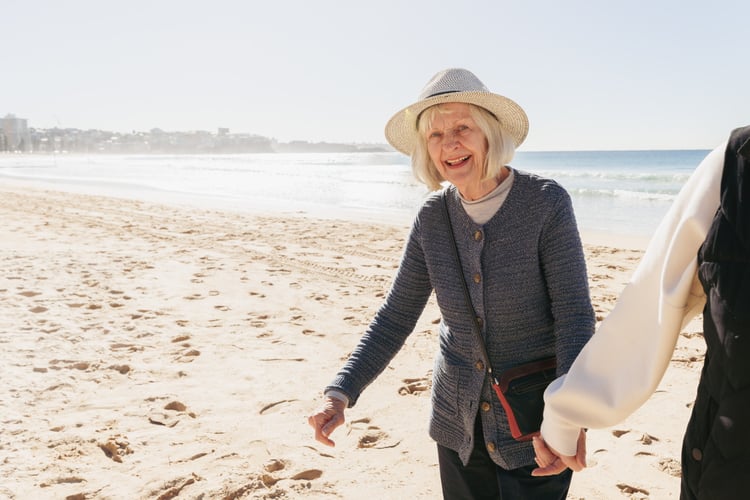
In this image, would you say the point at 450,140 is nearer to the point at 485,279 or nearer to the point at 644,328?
the point at 485,279

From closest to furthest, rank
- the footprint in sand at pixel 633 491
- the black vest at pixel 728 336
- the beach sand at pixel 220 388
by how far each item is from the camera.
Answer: the black vest at pixel 728 336 → the footprint in sand at pixel 633 491 → the beach sand at pixel 220 388

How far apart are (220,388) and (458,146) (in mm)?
2963

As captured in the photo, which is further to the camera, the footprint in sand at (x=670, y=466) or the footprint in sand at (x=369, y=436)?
the footprint in sand at (x=369, y=436)

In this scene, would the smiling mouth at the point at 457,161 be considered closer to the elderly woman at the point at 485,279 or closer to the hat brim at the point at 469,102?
the elderly woman at the point at 485,279

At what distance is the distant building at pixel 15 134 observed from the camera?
12048cm

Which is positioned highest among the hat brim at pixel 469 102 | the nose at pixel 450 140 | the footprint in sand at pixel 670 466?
the hat brim at pixel 469 102

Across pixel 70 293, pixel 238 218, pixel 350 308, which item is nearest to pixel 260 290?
pixel 350 308

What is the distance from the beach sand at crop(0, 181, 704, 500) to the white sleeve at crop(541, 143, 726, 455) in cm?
194

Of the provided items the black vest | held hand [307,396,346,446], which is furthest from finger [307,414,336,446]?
the black vest

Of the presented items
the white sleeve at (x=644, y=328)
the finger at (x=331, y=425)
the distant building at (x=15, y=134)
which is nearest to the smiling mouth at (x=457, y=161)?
the white sleeve at (x=644, y=328)

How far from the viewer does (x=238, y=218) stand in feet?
43.2

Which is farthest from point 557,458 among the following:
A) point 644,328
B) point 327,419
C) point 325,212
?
point 325,212

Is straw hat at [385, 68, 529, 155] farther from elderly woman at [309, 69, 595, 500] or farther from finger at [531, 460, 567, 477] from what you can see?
finger at [531, 460, 567, 477]

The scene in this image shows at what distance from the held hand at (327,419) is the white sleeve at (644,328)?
2.52 ft
